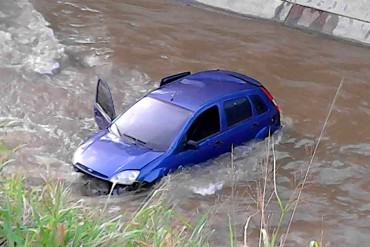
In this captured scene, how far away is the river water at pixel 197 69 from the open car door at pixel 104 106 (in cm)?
74

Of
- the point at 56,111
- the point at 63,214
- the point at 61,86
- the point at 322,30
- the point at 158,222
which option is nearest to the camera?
the point at 63,214

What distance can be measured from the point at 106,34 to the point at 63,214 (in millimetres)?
13913

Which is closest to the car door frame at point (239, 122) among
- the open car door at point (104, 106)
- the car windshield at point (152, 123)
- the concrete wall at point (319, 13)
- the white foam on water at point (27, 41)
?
Result: the car windshield at point (152, 123)

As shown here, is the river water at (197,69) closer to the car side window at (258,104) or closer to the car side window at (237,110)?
the car side window at (237,110)

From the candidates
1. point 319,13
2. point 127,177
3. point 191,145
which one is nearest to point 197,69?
point 319,13

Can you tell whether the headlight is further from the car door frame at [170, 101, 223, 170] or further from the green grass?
the green grass

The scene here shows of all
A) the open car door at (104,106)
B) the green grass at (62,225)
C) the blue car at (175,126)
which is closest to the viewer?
the green grass at (62,225)

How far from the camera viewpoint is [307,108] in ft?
46.5

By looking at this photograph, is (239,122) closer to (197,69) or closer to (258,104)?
(258,104)

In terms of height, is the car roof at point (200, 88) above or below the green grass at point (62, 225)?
below

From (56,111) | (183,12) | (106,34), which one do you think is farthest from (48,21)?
(56,111)

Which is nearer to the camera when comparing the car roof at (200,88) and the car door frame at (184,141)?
the car door frame at (184,141)

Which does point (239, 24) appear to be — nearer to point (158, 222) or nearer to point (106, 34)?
point (106, 34)

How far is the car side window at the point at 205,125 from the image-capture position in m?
10.7
